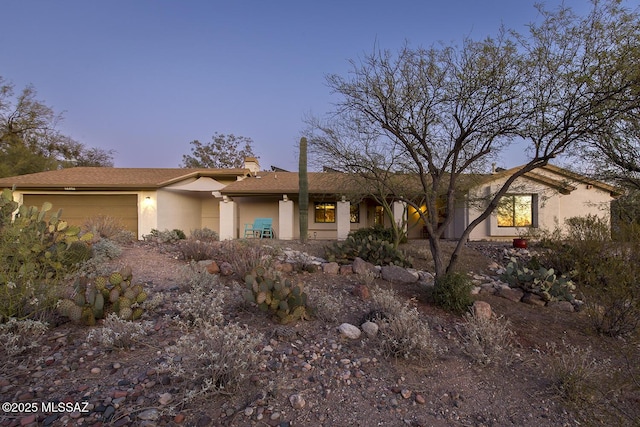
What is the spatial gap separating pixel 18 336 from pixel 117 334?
3.10 feet

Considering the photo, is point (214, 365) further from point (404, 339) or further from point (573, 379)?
point (573, 379)

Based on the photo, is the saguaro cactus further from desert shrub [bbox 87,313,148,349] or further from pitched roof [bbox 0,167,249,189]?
desert shrub [bbox 87,313,148,349]

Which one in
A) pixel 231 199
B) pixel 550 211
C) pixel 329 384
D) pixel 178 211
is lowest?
pixel 329 384

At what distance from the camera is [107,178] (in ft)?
54.3

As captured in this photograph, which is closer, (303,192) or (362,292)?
(362,292)

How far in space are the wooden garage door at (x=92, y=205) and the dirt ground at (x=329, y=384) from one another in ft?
44.0

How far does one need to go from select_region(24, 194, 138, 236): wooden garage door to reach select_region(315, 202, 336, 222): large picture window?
8.68 metres

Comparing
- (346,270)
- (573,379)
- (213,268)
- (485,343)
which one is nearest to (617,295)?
(573,379)

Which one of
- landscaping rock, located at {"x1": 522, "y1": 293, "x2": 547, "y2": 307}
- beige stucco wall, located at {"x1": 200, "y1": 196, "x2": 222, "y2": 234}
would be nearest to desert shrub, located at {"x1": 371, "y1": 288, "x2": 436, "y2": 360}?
landscaping rock, located at {"x1": 522, "y1": 293, "x2": 547, "y2": 307}

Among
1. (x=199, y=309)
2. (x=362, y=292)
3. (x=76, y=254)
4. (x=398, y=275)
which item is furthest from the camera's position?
(x=398, y=275)

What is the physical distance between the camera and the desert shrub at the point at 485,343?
3678 mm

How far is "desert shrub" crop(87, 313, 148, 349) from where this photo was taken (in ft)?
11.4

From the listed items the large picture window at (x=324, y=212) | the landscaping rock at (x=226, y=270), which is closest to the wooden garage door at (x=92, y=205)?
the large picture window at (x=324, y=212)

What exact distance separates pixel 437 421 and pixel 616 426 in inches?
57.3
